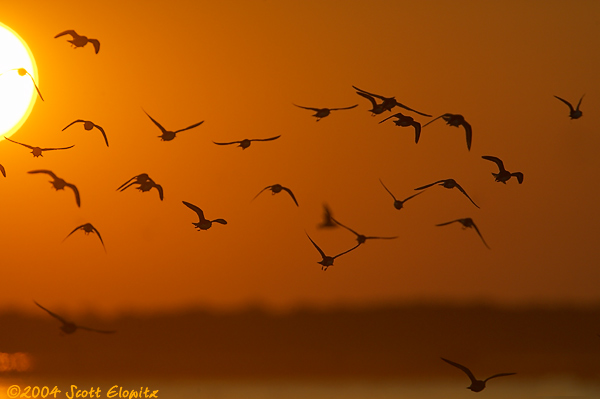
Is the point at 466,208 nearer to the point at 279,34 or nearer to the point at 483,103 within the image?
the point at 483,103

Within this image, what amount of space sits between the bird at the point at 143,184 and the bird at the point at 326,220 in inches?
14.6

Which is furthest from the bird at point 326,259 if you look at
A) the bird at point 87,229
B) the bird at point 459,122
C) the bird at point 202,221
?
the bird at point 87,229

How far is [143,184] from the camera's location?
4.03 ft

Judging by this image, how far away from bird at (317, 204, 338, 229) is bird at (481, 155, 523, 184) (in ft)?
1.21

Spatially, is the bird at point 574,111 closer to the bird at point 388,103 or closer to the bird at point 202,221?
the bird at point 388,103

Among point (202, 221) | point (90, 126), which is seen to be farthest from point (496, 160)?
point (90, 126)

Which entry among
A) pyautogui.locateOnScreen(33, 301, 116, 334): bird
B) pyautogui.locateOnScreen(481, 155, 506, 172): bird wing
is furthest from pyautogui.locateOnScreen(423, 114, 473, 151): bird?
pyautogui.locateOnScreen(33, 301, 116, 334): bird

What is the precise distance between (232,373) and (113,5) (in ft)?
2.90

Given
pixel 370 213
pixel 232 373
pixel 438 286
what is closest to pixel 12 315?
pixel 232 373

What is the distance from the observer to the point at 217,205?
1231 millimetres

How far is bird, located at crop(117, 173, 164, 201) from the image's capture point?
4.02 feet

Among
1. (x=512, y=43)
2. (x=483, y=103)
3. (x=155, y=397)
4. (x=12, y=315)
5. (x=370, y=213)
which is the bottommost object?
(x=155, y=397)

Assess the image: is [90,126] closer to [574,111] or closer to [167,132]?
[167,132]

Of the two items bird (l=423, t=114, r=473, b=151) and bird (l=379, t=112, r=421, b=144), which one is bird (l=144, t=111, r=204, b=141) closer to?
bird (l=379, t=112, r=421, b=144)
